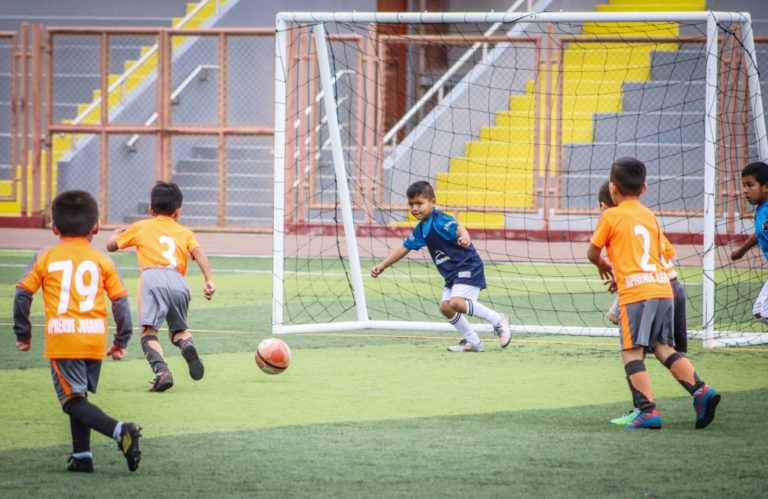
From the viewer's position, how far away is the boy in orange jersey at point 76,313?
5281 mm

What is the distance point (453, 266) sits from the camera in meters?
9.30

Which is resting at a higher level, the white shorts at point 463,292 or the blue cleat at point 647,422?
the white shorts at point 463,292

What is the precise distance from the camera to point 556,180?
20.2m

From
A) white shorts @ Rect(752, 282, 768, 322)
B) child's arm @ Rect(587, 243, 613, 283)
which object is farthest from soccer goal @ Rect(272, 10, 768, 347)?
child's arm @ Rect(587, 243, 613, 283)

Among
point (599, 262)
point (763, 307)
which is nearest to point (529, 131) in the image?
point (763, 307)

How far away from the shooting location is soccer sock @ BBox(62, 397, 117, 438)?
205 inches

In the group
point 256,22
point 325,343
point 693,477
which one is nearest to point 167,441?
point 693,477

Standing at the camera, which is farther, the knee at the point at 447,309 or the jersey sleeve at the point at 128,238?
the knee at the point at 447,309

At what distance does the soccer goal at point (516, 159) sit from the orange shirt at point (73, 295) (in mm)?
5659

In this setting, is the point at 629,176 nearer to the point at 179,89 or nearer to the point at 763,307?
the point at 763,307

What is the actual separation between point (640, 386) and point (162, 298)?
2945 mm

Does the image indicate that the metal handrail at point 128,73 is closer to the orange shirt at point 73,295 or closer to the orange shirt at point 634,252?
the orange shirt at point 634,252

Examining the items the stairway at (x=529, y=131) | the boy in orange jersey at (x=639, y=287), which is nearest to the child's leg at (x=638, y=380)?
the boy in orange jersey at (x=639, y=287)

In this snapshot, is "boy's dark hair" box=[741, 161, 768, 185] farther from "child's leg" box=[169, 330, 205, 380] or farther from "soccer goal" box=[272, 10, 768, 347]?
"child's leg" box=[169, 330, 205, 380]
